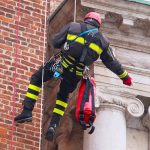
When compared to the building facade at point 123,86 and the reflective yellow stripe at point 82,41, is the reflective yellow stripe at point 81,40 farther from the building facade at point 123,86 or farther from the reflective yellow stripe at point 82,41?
the building facade at point 123,86

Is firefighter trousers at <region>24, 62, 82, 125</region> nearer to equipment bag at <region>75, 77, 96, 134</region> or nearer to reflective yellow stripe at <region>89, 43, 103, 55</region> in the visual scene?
equipment bag at <region>75, 77, 96, 134</region>

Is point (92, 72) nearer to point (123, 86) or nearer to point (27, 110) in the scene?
point (123, 86)

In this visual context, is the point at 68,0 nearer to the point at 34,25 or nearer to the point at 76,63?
the point at 34,25

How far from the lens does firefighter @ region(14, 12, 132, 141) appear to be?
1279 centimetres

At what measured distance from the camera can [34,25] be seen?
583 inches

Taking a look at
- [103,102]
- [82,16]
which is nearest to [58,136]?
[103,102]

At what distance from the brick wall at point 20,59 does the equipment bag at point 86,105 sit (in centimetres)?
125

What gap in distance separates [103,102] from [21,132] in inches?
66.6

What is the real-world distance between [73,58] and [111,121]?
219 centimetres

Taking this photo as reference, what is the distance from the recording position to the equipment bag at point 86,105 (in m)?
12.8

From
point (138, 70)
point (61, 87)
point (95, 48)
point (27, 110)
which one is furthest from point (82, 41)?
point (138, 70)

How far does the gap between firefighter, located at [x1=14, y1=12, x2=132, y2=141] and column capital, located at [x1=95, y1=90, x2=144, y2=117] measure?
146cm

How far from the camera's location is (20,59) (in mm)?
14383

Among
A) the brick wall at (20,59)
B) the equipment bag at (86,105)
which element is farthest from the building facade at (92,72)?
the equipment bag at (86,105)
